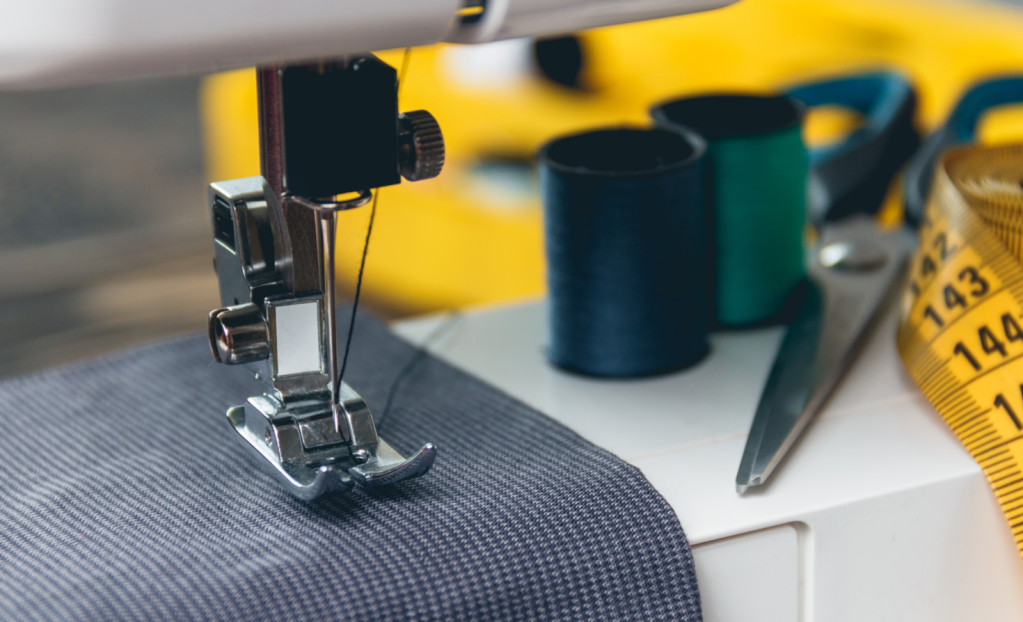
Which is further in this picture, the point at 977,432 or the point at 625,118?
the point at 625,118

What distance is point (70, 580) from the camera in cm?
46

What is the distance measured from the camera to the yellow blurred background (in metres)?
1.95

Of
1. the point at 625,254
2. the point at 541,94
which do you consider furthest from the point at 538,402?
the point at 541,94

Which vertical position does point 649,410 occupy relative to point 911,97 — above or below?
below

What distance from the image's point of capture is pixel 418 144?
48cm

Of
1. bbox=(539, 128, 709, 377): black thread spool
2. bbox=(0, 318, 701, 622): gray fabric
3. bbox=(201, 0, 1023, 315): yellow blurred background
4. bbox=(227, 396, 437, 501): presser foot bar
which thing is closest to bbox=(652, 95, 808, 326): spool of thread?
bbox=(539, 128, 709, 377): black thread spool

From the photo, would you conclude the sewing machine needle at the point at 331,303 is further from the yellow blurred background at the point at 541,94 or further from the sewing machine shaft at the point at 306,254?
the yellow blurred background at the point at 541,94

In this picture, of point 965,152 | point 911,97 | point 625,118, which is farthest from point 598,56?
point 965,152

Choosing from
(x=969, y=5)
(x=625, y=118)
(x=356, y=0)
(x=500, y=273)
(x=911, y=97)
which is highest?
(x=356, y=0)

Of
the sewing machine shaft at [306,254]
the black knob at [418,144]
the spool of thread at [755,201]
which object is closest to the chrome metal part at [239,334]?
the sewing machine shaft at [306,254]

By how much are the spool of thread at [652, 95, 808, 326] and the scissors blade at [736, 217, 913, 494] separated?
34 millimetres

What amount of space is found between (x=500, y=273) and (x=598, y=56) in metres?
0.72

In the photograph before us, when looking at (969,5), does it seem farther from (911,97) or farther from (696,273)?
(696,273)

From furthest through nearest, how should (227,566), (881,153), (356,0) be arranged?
(881,153) → (227,566) → (356,0)
